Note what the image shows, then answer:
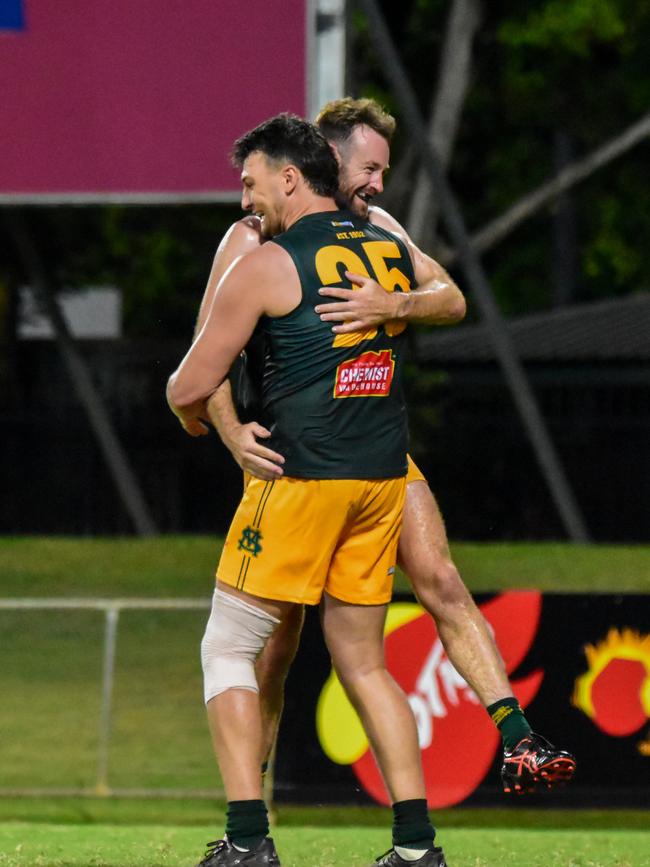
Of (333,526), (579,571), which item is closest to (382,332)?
(333,526)

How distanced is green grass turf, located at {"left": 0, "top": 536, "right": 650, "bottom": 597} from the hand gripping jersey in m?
11.5

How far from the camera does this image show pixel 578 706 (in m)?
7.78

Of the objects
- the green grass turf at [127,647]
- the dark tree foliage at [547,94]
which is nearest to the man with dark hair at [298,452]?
the green grass turf at [127,647]

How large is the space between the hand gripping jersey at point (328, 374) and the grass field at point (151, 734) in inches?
62.2

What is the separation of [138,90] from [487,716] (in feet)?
16.7

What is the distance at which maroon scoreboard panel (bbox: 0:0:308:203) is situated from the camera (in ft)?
35.5

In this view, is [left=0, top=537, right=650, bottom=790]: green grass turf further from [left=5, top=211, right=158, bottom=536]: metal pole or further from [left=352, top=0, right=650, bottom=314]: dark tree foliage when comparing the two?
[left=352, top=0, right=650, bottom=314]: dark tree foliage

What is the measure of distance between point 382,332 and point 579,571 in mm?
14470

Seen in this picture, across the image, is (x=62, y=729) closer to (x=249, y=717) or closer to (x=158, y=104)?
(x=158, y=104)

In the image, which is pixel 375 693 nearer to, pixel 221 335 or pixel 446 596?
pixel 446 596

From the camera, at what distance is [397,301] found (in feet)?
16.6

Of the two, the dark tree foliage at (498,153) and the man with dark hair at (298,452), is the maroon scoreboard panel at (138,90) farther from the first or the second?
the dark tree foliage at (498,153)

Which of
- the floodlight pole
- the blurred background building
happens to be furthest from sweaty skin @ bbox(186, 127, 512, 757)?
the floodlight pole

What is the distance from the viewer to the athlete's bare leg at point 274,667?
5.46m
